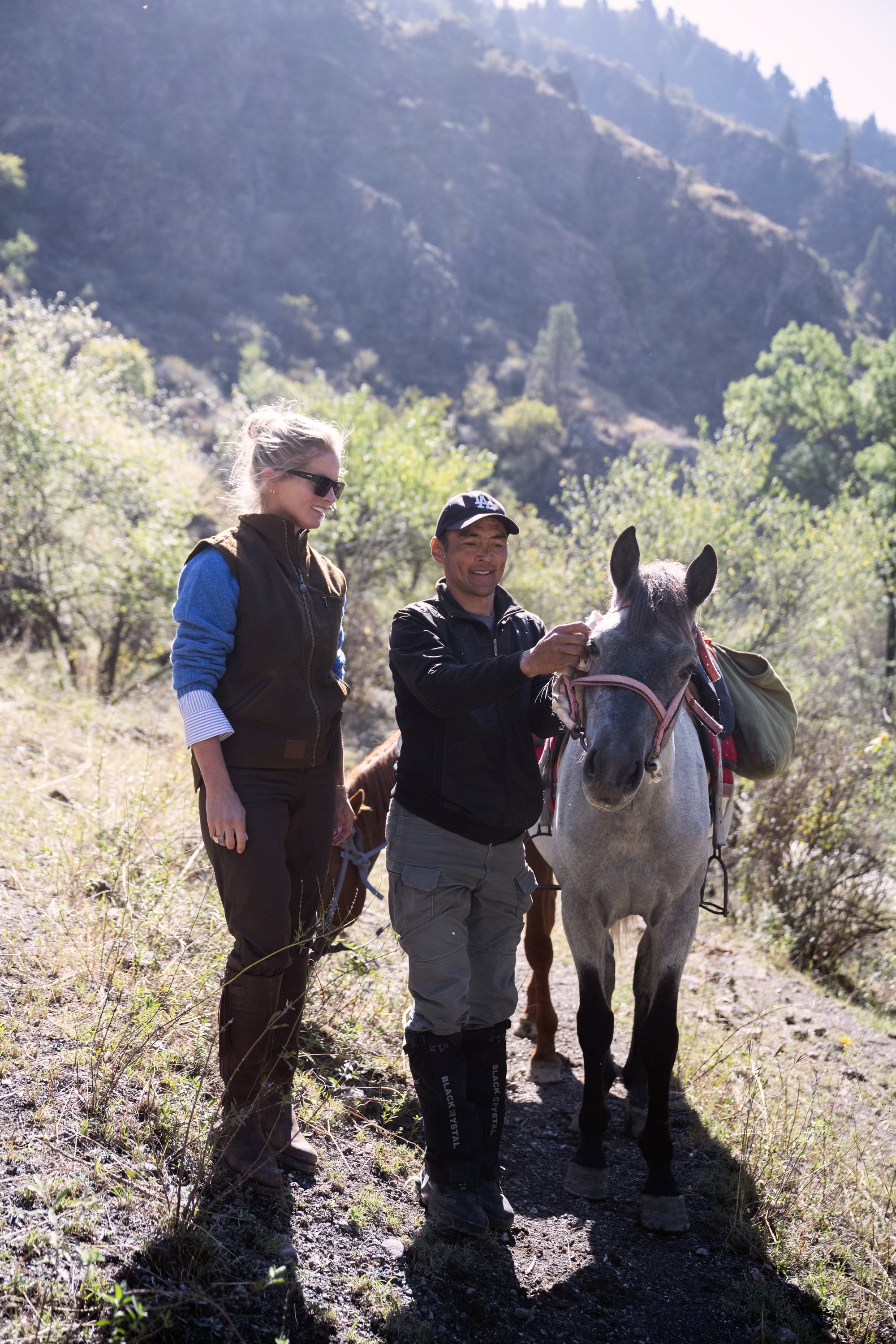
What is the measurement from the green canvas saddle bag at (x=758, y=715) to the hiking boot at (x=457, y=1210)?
212 centimetres

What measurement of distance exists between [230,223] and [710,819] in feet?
247

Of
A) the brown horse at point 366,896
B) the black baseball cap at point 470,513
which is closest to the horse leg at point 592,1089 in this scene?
the brown horse at point 366,896

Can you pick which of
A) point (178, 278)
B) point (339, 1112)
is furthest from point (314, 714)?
point (178, 278)

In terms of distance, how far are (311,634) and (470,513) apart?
0.67 metres

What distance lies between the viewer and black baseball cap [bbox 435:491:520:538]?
2.71m

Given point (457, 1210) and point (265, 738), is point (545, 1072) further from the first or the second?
point (265, 738)

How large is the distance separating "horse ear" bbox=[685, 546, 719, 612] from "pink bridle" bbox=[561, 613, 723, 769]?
0.30 meters

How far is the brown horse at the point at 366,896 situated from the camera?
3410mm

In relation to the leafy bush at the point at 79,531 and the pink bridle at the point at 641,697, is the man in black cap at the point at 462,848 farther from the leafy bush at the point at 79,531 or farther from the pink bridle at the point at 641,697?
the leafy bush at the point at 79,531

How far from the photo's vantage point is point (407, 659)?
2592mm

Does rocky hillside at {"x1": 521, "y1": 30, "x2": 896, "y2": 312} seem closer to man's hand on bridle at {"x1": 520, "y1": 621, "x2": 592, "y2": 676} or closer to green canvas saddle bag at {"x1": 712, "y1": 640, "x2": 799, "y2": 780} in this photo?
green canvas saddle bag at {"x1": 712, "y1": 640, "x2": 799, "y2": 780}

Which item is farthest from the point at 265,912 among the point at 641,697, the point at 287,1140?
the point at 641,697

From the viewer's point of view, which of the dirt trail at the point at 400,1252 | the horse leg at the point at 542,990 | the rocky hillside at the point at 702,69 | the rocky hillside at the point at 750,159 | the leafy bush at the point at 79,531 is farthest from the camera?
the rocky hillside at the point at 702,69

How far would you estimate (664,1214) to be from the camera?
2.87 metres
